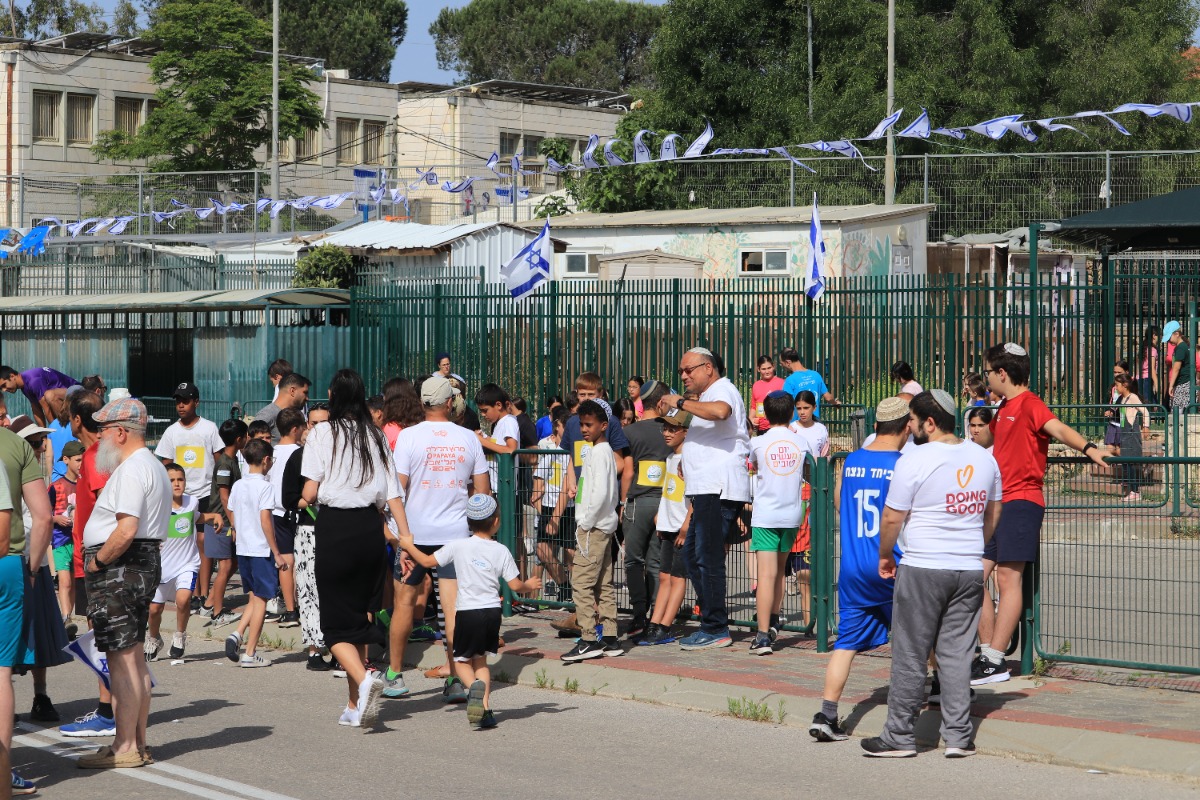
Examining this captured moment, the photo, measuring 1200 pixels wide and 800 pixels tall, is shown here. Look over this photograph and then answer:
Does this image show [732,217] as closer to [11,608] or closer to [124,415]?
[124,415]

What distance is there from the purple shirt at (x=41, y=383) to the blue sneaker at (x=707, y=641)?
6.86m

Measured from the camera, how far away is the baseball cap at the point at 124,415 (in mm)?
7227

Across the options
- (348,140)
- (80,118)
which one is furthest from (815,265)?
(348,140)

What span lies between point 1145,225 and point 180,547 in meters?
13.2

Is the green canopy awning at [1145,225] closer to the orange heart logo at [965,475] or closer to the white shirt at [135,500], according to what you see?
the orange heart logo at [965,475]

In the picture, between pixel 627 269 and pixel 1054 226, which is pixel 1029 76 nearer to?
pixel 627 269

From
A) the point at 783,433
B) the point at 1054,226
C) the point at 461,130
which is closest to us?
the point at 783,433

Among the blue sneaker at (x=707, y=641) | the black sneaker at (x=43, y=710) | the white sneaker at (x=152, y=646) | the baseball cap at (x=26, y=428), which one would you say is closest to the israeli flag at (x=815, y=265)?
the blue sneaker at (x=707, y=641)

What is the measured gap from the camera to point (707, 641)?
31.9ft

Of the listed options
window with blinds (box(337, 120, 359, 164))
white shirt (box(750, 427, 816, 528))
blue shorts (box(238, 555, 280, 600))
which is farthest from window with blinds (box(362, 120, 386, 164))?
white shirt (box(750, 427, 816, 528))

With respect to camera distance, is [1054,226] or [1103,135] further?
[1103,135]

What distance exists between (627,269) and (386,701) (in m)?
17.8

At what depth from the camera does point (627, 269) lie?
26.0m

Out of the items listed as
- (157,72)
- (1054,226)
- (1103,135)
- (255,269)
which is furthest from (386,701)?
(157,72)
